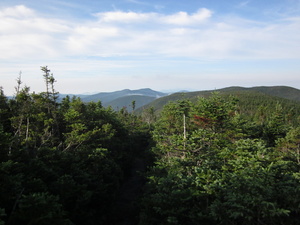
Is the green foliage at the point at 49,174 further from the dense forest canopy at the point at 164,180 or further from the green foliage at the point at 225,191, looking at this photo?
the green foliage at the point at 225,191

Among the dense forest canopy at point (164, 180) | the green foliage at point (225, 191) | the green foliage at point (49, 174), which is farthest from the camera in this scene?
the green foliage at point (225, 191)

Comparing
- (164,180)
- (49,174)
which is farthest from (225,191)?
(49,174)

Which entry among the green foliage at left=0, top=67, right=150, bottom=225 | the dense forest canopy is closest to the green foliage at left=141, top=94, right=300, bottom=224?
the dense forest canopy

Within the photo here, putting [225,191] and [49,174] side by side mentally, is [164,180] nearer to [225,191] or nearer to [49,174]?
[225,191]

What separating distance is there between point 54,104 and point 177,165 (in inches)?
856

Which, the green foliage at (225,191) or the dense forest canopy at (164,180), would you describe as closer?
the dense forest canopy at (164,180)

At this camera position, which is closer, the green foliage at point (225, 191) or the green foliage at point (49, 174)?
the green foliage at point (49, 174)

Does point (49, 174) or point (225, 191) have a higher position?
point (49, 174)

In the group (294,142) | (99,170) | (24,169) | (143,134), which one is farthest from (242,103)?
(24,169)

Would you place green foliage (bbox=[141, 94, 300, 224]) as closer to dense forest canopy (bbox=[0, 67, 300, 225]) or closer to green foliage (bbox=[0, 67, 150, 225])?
dense forest canopy (bbox=[0, 67, 300, 225])

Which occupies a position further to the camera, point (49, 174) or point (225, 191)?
point (49, 174)

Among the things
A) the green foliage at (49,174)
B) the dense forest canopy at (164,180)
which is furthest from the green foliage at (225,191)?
the green foliage at (49,174)

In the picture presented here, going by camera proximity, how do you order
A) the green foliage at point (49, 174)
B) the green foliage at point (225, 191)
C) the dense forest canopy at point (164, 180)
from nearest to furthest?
the green foliage at point (49, 174)
the dense forest canopy at point (164, 180)
the green foliage at point (225, 191)

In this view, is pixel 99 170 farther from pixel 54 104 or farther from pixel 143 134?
pixel 143 134
